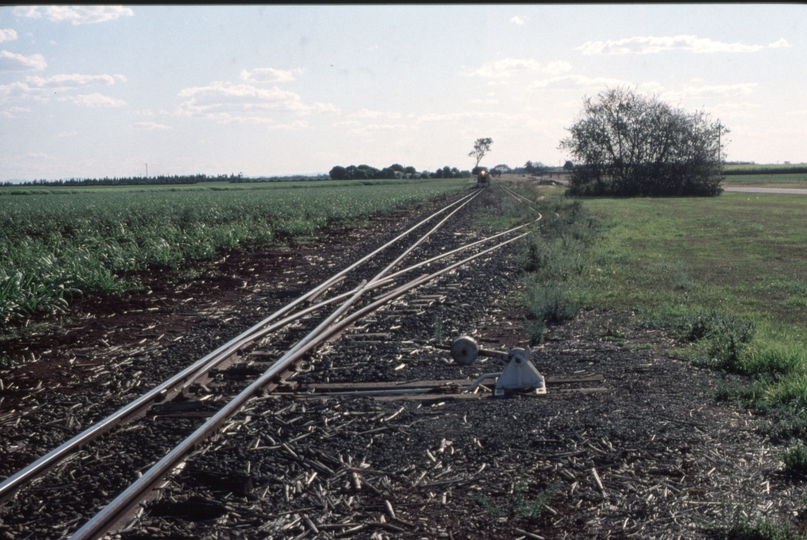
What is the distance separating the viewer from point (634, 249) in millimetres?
16906

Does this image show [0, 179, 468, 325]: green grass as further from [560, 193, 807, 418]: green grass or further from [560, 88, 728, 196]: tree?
[560, 88, 728, 196]: tree

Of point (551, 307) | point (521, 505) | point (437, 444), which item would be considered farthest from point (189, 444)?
point (551, 307)

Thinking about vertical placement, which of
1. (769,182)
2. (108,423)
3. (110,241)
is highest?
(769,182)

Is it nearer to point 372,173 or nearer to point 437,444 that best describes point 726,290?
point 437,444

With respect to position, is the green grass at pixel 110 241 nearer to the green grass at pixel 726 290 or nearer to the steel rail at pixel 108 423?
the steel rail at pixel 108 423

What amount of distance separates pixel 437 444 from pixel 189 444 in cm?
167

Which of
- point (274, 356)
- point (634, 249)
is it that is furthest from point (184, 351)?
point (634, 249)

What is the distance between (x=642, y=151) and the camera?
182ft

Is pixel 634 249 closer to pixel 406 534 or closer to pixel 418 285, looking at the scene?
pixel 418 285

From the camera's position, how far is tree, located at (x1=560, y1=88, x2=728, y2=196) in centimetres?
5347

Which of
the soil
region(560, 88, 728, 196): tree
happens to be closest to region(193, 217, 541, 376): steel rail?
the soil

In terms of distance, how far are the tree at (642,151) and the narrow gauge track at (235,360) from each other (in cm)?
4488

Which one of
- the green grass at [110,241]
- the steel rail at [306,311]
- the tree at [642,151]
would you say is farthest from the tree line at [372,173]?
the steel rail at [306,311]

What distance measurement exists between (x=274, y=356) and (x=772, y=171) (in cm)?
11827
